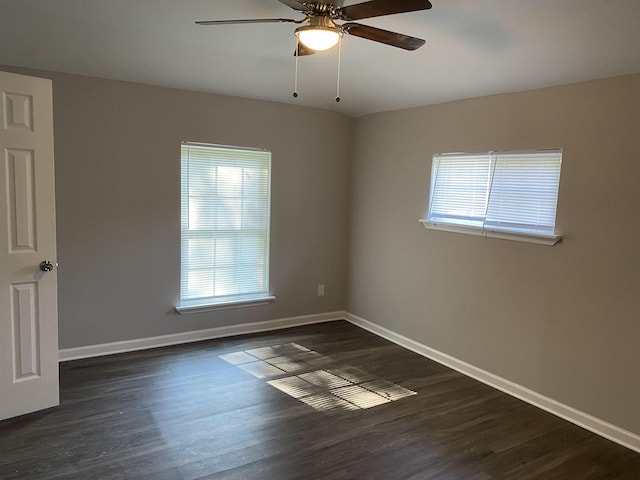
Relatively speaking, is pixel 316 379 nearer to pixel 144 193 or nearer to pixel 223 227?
pixel 223 227

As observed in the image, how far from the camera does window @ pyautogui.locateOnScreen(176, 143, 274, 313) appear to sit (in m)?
4.14

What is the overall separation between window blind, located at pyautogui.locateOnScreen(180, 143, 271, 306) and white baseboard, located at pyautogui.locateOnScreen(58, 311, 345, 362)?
0.94ft

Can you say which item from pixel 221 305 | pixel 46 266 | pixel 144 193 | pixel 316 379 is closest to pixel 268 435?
pixel 316 379

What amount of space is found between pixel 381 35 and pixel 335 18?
25 centimetres

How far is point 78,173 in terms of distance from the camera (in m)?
3.57

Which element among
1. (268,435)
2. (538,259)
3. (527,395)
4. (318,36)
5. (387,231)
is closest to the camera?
(318,36)

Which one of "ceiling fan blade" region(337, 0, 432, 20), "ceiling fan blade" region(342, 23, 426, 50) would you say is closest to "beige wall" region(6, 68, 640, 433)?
"ceiling fan blade" region(342, 23, 426, 50)

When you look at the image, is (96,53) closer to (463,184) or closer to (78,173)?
(78,173)

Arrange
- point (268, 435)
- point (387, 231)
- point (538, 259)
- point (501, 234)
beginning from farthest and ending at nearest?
1. point (387, 231)
2. point (501, 234)
3. point (538, 259)
4. point (268, 435)

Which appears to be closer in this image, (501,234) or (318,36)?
(318,36)

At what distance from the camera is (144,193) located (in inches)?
152

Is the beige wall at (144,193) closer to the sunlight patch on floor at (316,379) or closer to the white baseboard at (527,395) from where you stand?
the sunlight patch on floor at (316,379)

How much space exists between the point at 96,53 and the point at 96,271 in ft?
5.49

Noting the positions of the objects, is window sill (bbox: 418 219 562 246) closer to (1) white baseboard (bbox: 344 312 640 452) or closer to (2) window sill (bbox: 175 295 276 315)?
(1) white baseboard (bbox: 344 312 640 452)
